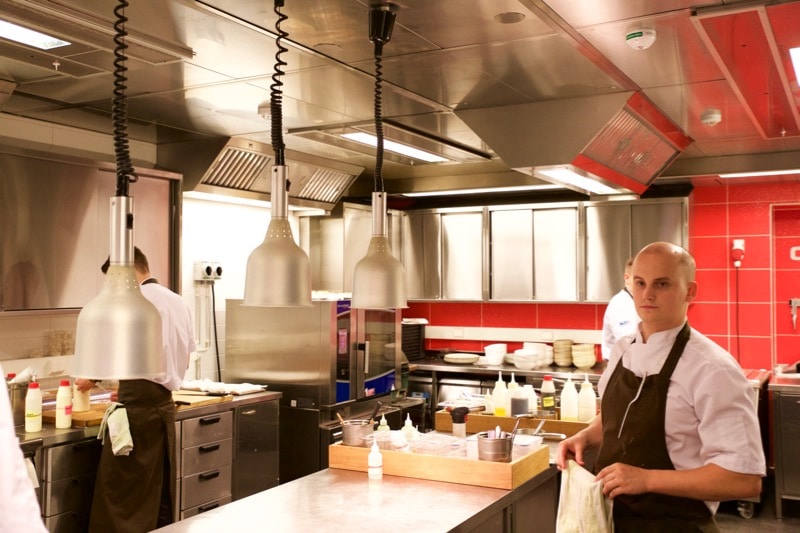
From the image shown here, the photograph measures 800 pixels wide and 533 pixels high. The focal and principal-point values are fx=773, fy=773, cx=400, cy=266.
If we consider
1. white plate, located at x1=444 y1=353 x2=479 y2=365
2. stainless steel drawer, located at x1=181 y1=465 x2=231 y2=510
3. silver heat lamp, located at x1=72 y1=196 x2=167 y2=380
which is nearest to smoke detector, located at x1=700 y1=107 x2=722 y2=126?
white plate, located at x1=444 y1=353 x2=479 y2=365

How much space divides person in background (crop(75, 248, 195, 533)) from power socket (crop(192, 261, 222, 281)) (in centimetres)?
152

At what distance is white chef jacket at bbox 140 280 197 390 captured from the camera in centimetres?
477

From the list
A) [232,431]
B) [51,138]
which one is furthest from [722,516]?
[51,138]

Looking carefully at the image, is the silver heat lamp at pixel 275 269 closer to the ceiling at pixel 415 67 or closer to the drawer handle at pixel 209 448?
the ceiling at pixel 415 67

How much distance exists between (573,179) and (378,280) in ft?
8.79

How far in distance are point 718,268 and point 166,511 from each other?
5.52 m

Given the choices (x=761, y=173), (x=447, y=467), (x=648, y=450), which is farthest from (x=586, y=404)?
(x=761, y=173)

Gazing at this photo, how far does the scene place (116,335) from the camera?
1.79 meters

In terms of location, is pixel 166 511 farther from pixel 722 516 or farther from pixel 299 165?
pixel 722 516

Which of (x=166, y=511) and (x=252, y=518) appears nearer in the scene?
(x=252, y=518)

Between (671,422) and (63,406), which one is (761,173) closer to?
(671,422)

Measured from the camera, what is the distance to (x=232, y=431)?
5.58 meters

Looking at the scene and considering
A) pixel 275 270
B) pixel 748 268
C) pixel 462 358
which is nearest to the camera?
pixel 275 270

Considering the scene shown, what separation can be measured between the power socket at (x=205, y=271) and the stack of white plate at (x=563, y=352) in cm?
346
